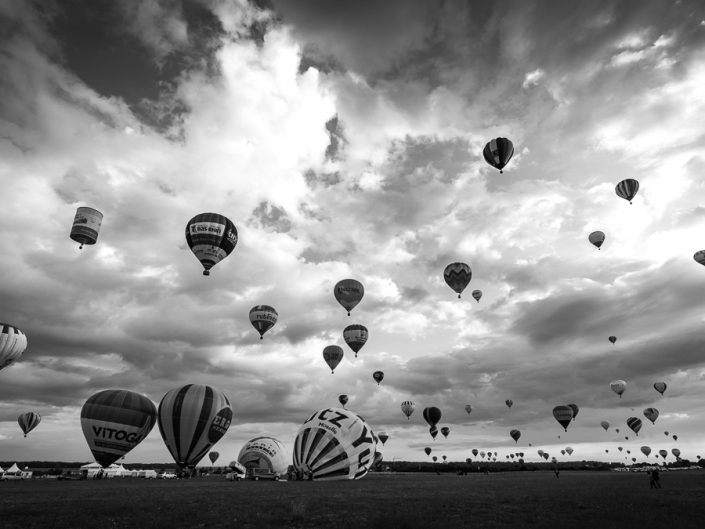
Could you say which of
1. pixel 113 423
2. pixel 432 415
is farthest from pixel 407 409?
pixel 113 423

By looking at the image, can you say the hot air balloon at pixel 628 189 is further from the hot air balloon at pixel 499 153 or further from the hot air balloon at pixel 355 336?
the hot air balloon at pixel 355 336

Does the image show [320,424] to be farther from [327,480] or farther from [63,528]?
[63,528]

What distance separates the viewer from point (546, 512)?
65.4ft

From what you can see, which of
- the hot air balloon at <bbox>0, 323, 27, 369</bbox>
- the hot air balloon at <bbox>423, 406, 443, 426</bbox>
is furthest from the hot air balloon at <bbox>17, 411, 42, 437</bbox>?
the hot air balloon at <bbox>423, 406, 443, 426</bbox>

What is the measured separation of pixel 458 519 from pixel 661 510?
35.1ft

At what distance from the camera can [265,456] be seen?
5306cm

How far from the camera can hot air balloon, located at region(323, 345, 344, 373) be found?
192 feet

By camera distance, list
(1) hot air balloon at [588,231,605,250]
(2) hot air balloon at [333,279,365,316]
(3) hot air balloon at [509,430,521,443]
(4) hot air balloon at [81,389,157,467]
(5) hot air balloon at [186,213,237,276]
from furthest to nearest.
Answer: (3) hot air balloon at [509,430,521,443], (1) hot air balloon at [588,231,605,250], (2) hot air balloon at [333,279,365,316], (5) hot air balloon at [186,213,237,276], (4) hot air balloon at [81,389,157,467]

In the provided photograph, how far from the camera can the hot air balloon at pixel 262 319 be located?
1966 inches

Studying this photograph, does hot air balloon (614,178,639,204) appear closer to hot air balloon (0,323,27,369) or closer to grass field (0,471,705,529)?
grass field (0,471,705,529)

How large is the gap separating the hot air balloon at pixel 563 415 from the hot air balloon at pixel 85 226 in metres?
68.4

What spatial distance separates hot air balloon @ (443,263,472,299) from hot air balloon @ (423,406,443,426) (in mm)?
28988

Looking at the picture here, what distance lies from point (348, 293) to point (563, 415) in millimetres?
44018

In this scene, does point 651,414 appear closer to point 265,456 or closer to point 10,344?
point 265,456
